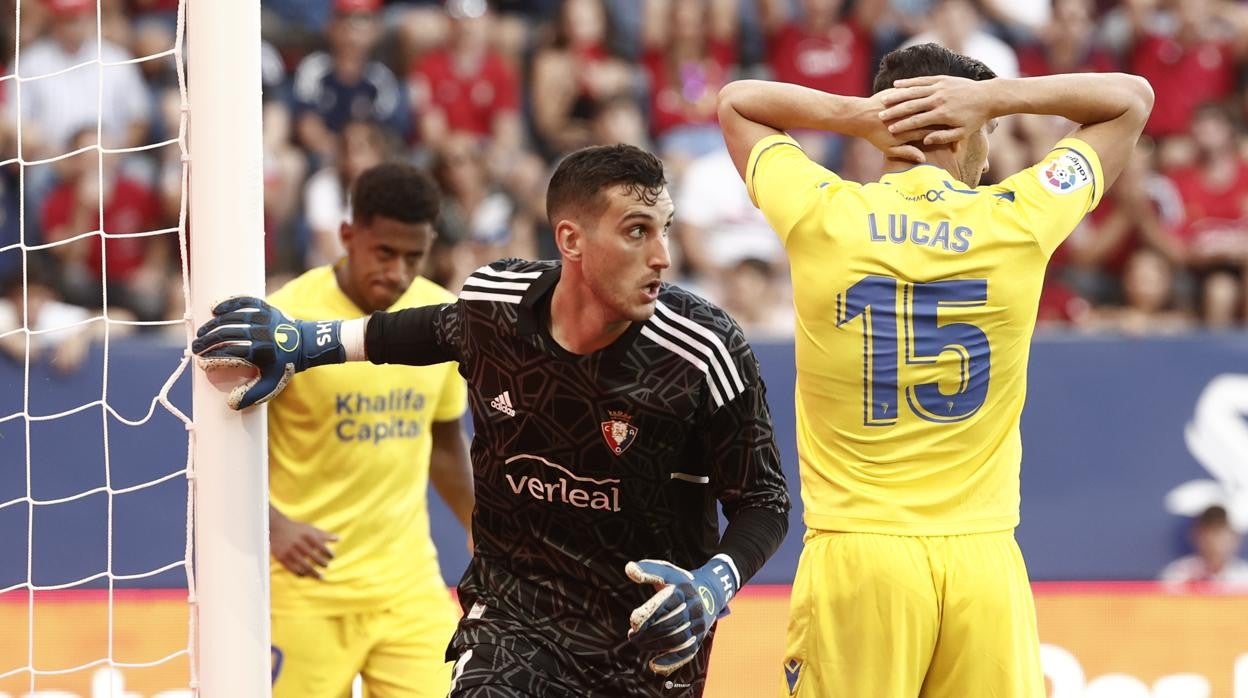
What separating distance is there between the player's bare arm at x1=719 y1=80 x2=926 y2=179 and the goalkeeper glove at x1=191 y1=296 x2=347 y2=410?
4.20ft

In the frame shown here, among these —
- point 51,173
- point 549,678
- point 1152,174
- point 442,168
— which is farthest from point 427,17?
point 549,678

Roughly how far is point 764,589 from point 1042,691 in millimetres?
3952

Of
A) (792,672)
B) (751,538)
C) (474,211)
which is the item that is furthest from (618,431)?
(474,211)

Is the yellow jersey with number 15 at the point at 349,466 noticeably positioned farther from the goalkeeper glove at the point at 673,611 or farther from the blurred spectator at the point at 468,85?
the blurred spectator at the point at 468,85

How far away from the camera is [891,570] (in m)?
4.03

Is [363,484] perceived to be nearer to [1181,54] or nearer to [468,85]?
[468,85]

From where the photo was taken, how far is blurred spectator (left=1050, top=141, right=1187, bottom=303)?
10414mm

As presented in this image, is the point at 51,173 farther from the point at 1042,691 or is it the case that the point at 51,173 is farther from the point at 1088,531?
the point at 1042,691

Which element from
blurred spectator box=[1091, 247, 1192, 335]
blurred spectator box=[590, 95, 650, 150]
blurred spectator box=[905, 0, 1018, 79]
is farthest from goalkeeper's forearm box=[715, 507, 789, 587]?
blurred spectator box=[905, 0, 1018, 79]

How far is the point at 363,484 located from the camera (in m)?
5.66

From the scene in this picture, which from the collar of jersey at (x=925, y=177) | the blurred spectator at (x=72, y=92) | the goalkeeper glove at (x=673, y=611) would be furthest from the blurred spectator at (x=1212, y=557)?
the blurred spectator at (x=72, y=92)

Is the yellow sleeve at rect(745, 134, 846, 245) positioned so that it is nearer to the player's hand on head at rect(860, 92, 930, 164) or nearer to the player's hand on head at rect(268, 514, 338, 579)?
the player's hand on head at rect(860, 92, 930, 164)

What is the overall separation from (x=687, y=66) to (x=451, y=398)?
5.71m

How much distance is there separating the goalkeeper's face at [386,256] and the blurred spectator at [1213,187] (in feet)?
21.5
